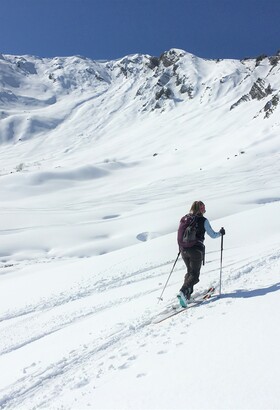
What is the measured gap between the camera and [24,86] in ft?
595

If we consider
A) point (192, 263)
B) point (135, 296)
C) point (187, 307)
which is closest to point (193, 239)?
point (192, 263)

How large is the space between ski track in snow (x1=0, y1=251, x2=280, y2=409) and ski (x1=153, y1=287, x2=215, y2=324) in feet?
0.50

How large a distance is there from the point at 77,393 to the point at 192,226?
346 centimetres

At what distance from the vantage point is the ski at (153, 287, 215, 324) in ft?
21.1

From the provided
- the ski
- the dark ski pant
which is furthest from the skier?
the ski

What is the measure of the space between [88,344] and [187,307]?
1.88 metres

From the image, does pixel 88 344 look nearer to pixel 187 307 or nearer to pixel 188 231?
pixel 187 307

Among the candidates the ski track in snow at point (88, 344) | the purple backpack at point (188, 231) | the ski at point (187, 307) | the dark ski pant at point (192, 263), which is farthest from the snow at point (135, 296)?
the purple backpack at point (188, 231)

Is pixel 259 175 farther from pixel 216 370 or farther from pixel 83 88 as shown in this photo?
pixel 83 88

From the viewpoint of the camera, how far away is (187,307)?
680 cm

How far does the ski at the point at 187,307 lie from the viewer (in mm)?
6441

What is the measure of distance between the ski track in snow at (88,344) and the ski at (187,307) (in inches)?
6.0

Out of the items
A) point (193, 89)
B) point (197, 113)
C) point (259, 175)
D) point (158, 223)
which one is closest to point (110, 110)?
point (193, 89)

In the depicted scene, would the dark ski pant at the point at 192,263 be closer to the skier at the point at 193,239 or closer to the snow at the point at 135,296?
the skier at the point at 193,239
